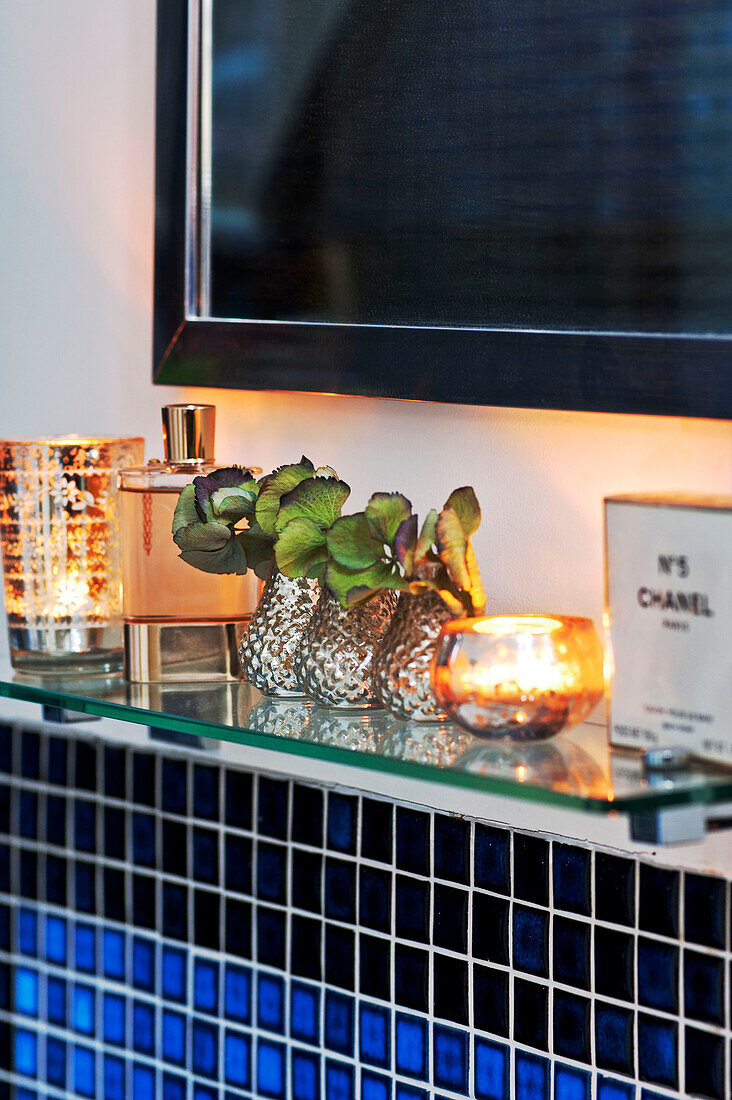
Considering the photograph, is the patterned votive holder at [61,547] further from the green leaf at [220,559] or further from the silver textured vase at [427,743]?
the silver textured vase at [427,743]

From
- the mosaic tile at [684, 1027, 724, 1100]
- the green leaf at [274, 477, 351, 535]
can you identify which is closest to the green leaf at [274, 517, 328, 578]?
the green leaf at [274, 477, 351, 535]

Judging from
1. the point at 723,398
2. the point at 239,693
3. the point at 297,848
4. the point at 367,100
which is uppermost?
the point at 367,100

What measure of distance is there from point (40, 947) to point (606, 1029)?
43cm

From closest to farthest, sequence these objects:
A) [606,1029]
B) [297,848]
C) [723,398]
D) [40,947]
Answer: [723,398] < [606,1029] < [297,848] < [40,947]

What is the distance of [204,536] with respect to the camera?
1.98ft

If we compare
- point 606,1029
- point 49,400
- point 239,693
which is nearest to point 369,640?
point 239,693

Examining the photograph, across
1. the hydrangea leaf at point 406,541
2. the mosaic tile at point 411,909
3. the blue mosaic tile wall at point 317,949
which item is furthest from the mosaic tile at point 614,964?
the hydrangea leaf at point 406,541

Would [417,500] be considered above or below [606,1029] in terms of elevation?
above

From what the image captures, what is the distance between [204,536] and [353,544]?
8 centimetres

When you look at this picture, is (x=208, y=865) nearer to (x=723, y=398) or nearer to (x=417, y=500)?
(x=417, y=500)

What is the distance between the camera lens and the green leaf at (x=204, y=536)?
604 millimetres

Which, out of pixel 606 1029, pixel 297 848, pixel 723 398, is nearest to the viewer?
pixel 723 398

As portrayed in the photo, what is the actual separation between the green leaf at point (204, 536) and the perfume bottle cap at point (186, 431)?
2.4 inches

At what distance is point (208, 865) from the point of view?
31.7 inches
